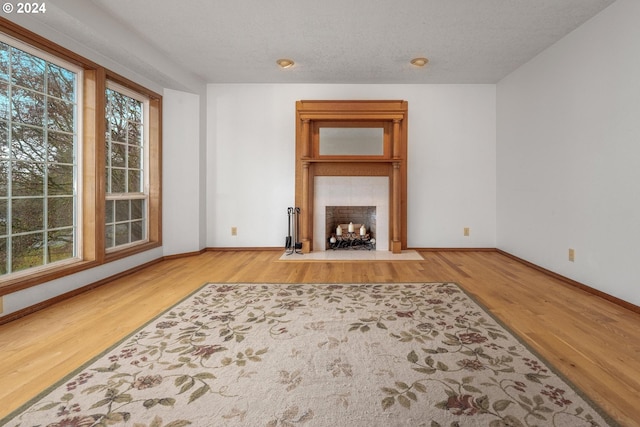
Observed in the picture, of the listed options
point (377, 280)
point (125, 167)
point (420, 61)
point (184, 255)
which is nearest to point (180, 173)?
point (125, 167)

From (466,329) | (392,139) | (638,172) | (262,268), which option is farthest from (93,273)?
(638,172)

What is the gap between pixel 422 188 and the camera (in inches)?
167

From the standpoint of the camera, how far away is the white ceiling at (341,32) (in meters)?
2.42

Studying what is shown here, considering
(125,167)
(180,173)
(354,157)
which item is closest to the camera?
(125,167)

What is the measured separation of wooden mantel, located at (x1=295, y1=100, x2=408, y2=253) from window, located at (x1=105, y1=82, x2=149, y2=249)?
6.35 ft

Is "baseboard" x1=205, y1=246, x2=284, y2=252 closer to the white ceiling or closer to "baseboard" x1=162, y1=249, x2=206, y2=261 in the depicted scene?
"baseboard" x1=162, y1=249, x2=206, y2=261

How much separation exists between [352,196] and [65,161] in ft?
10.4

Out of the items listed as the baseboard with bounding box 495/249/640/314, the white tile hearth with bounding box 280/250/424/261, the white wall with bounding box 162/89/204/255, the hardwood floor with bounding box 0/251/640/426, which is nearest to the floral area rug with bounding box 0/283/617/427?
the hardwood floor with bounding box 0/251/640/426

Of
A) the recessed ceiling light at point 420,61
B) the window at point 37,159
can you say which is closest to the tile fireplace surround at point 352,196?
the recessed ceiling light at point 420,61

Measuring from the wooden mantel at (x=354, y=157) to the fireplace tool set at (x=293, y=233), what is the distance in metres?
0.08

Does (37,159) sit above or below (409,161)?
below

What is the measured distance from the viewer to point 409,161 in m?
4.22

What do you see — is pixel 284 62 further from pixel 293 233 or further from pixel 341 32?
pixel 293 233

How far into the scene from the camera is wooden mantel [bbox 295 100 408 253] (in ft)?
13.2
